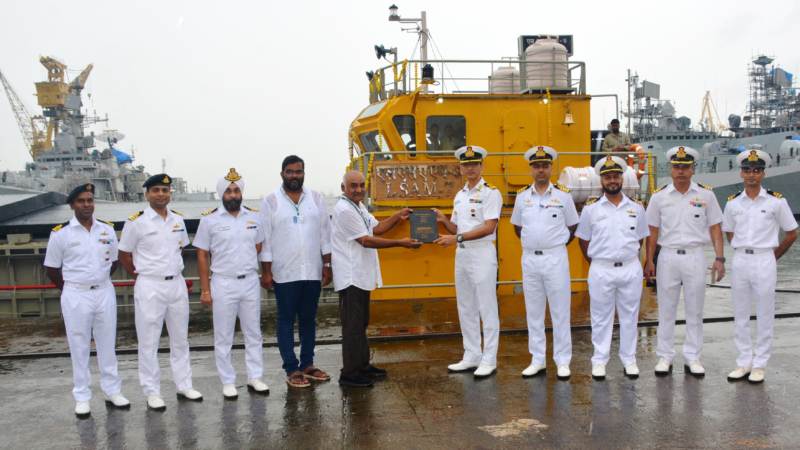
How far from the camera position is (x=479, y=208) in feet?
16.4

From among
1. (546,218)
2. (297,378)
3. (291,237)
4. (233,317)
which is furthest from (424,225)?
(233,317)

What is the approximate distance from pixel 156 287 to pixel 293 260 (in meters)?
1.14

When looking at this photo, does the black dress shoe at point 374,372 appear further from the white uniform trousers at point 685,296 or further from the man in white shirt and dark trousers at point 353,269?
the white uniform trousers at point 685,296

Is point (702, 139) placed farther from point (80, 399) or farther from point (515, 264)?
point (80, 399)

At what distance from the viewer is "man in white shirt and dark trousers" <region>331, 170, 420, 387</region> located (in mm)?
4762

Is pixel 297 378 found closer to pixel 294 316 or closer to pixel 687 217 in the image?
pixel 294 316

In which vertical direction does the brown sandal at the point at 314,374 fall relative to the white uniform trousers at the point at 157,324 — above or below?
below

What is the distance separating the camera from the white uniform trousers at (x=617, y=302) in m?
4.85

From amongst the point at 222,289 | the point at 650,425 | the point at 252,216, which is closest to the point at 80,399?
the point at 222,289

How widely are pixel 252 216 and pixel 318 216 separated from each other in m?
0.59

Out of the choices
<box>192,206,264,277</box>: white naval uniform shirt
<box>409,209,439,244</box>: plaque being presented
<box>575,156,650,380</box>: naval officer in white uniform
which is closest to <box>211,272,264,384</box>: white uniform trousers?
<box>192,206,264,277</box>: white naval uniform shirt

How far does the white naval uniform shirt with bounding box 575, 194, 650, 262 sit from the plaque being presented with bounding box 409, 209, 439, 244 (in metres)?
1.46

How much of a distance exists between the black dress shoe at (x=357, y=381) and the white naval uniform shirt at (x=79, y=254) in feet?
7.34

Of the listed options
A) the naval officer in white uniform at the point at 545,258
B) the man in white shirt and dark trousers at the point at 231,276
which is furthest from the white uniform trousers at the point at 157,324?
the naval officer in white uniform at the point at 545,258
